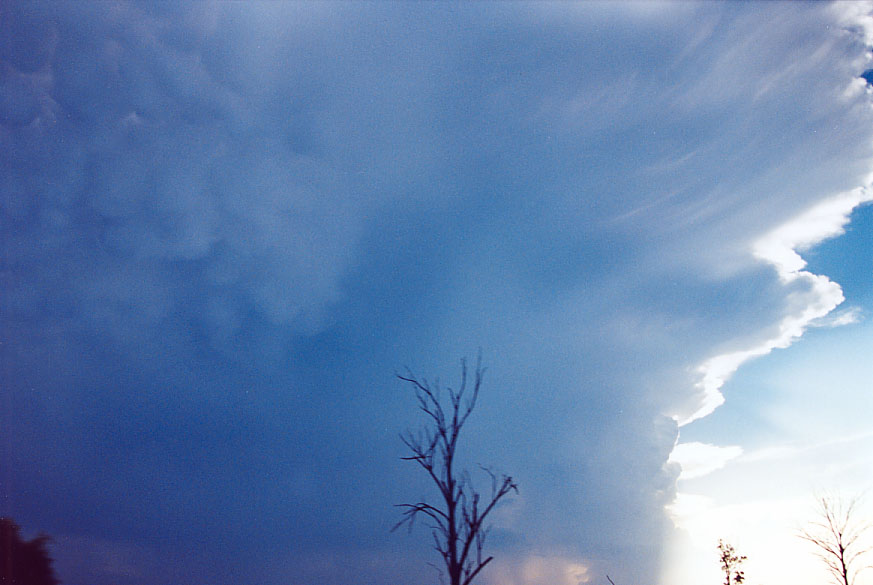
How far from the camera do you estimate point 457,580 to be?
376 inches

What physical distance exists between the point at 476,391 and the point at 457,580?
3569 millimetres

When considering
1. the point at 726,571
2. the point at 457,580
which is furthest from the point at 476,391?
the point at 726,571

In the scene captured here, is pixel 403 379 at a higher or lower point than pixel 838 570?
higher

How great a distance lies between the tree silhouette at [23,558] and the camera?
17.1 m

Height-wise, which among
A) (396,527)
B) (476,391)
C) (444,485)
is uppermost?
(476,391)

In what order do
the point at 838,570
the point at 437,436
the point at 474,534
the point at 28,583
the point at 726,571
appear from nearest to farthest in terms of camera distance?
the point at 474,534 < the point at 437,436 < the point at 28,583 < the point at 838,570 < the point at 726,571

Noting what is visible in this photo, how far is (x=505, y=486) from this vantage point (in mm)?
10633

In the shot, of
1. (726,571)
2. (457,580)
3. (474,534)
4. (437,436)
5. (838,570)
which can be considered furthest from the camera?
(726,571)

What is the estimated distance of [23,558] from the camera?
17.5 metres

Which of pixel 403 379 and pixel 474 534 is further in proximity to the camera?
pixel 403 379

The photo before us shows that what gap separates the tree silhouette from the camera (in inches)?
672

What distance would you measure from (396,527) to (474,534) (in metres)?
1.53

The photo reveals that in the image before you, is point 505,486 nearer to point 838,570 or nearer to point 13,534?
point 13,534

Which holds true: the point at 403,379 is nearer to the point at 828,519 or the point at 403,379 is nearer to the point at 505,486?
the point at 505,486
